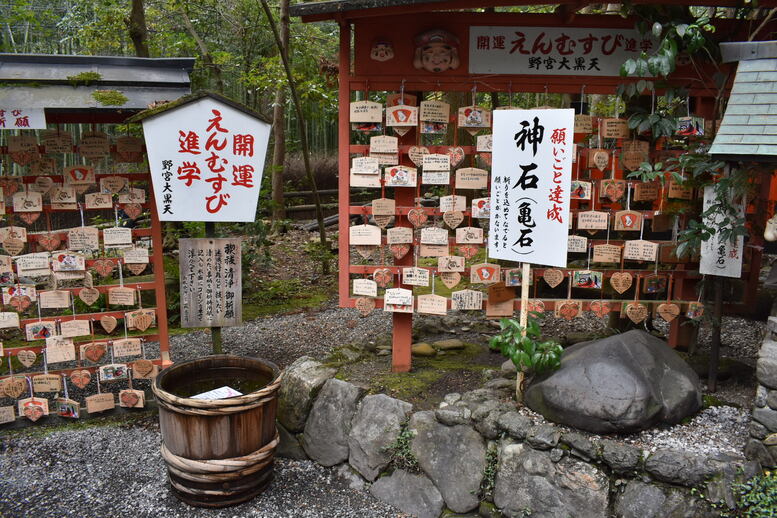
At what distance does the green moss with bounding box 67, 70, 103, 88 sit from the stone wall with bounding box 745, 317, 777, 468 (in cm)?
507

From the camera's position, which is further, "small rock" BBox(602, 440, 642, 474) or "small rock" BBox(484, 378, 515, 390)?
"small rock" BBox(484, 378, 515, 390)

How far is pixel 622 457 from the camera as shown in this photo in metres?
3.53

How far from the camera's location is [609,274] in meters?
4.92

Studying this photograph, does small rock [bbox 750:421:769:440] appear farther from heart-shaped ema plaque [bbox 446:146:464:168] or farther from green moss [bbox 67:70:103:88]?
green moss [bbox 67:70:103:88]

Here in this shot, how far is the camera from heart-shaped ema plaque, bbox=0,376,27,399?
4773 mm

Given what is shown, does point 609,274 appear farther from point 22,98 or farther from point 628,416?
point 22,98

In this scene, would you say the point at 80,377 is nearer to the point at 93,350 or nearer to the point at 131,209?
the point at 93,350

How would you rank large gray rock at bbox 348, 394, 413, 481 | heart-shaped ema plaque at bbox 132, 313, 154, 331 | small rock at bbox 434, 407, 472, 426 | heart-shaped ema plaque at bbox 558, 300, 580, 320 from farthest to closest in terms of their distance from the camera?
heart-shaped ema plaque at bbox 132, 313, 154, 331, heart-shaped ema plaque at bbox 558, 300, 580, 320, large gray rock at bbox 348, 394, 413, 481, small rock at bbox 434, 407, 472, 426

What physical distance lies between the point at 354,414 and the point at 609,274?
2.44 meters

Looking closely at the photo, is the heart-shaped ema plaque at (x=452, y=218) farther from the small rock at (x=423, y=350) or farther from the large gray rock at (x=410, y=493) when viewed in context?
the large gray rock at (x=410, y=493)

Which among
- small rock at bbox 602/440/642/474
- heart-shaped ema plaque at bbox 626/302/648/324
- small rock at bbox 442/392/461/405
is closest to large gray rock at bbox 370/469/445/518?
small rock at bbox 442/392/461/405

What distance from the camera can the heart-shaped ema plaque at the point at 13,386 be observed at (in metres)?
4.77

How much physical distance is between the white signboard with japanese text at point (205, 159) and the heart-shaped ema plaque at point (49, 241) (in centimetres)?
111

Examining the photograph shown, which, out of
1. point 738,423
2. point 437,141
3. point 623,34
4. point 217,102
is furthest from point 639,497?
point 437,141
